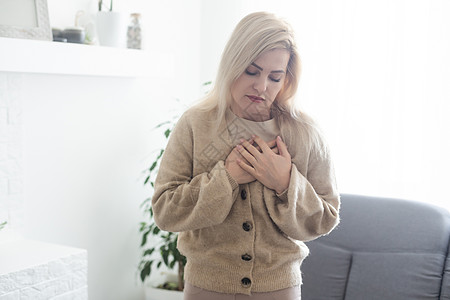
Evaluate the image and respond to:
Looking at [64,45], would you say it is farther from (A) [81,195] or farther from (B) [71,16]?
(A) [81,195]

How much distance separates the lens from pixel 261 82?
1468 mm

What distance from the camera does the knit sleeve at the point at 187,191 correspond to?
1438 mm

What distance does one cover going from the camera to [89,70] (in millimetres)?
2398

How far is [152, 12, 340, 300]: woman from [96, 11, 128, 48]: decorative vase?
112cm

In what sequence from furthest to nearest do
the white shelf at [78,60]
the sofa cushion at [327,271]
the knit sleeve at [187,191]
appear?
the sofa cushion at [327,271] < the white shelf at [78,60] < the knit sleeve at [187,191]

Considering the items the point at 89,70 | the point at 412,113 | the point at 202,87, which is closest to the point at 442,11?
the point at 412,113

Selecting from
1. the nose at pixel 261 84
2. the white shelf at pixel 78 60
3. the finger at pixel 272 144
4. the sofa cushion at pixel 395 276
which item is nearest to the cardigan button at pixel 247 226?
the finger at pixel 272 144

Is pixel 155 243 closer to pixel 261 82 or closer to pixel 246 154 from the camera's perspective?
pixel 246 154

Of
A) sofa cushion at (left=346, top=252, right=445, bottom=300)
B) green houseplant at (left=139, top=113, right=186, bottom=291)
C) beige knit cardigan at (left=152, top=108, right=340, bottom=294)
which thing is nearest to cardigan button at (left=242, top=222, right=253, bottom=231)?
beige knit cardigan at (left=152, top=108, right=340, bottom=294)

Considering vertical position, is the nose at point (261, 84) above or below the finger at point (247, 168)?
above

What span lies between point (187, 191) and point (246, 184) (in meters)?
0.16

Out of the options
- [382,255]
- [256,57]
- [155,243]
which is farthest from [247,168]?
[155,243]

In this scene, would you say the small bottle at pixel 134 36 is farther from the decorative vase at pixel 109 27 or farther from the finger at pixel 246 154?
the finger at pixel 246 154

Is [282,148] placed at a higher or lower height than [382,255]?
higher
